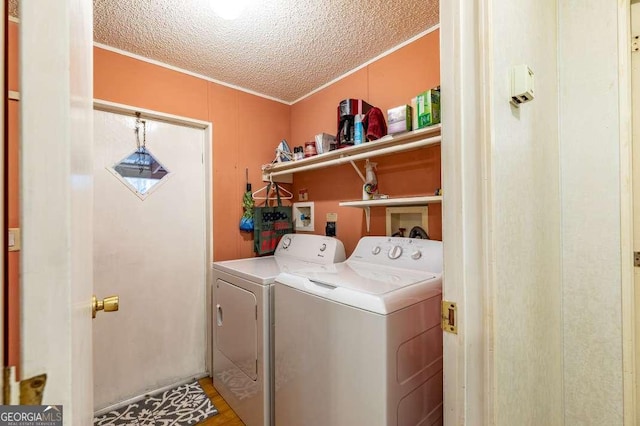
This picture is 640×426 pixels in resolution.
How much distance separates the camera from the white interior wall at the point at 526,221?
74 centimetres

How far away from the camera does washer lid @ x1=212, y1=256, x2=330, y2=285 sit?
5.56 feet

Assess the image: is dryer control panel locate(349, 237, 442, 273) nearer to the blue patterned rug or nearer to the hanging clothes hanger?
the hanging clothes hanger

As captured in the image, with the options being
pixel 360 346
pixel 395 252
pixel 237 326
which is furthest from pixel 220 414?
pixel 395 252

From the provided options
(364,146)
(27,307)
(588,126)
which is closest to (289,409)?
(27,307)

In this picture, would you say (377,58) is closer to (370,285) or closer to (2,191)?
(370,285)

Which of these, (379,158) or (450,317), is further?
(379,158)

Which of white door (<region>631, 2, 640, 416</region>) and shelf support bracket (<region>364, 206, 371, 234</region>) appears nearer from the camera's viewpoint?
white door (<region>631, 2, 640, 416</region>)

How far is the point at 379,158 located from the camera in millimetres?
2121

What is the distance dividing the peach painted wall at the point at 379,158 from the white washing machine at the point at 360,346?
51cm

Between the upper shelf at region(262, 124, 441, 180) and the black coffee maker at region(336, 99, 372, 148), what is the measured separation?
0.08m

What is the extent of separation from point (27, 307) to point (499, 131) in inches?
37.5

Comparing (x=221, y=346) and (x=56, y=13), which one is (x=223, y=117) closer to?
(x=221, y=346)

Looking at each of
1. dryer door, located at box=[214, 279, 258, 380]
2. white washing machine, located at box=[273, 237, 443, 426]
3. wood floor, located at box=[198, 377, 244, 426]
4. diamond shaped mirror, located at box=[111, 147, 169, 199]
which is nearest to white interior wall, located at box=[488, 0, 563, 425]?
white washing machine, located at box=[273, 237, 443, 426]

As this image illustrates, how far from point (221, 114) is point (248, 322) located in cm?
173
